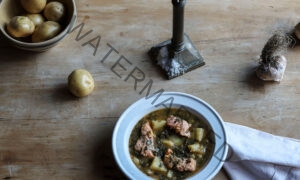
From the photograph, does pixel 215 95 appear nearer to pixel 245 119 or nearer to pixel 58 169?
pixel 245 119

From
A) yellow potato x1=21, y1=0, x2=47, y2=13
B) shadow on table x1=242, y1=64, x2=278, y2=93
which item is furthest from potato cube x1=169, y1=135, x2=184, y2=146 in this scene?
yellow potato x1=21, y1=0, x2=47, y2=13

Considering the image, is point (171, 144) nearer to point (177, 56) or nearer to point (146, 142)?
point (146, 142)

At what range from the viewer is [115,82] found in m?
1.09

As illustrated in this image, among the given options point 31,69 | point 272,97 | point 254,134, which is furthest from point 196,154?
point 31,69

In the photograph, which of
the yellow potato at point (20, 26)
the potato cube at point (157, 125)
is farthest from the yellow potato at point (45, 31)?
the potato cube at point (157, 125)

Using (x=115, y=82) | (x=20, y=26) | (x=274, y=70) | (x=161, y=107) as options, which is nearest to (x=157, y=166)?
(x=161, y=107)

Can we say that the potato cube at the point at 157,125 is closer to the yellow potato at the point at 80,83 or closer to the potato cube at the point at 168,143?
the potato cube at the point at 168,143

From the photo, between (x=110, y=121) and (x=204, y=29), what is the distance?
1.21 ft

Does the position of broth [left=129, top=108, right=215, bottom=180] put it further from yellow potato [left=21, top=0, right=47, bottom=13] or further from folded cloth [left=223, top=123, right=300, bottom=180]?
yellow potato [left=21, top=0, right=47, bottom=13]

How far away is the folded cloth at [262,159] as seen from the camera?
37.3 inches

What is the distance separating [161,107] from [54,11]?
0.40 m

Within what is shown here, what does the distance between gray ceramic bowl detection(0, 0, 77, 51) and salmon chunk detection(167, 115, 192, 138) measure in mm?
361

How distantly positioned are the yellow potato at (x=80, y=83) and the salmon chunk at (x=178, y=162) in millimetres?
259

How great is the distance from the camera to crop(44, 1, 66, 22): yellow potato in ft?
3.70
